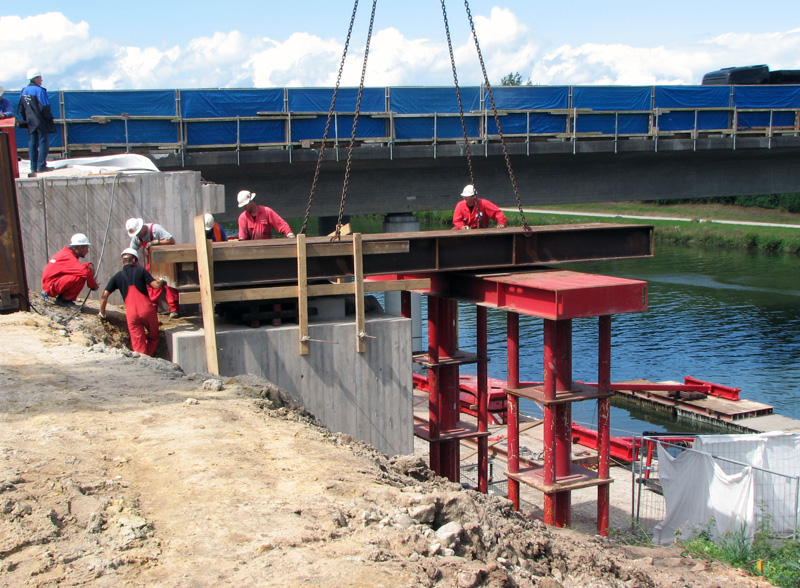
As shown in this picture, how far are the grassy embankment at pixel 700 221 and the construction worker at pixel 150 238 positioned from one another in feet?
113

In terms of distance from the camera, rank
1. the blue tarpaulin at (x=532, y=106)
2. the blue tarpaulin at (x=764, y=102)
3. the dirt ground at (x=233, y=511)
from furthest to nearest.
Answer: the blue tarpaulin at (x=764, y=102), the blue tarpaulin at (x=532, y=106), the dirt ground at (x=233, y=511)

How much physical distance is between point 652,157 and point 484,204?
16813 millimetres

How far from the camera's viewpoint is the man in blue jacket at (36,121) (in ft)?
46.5

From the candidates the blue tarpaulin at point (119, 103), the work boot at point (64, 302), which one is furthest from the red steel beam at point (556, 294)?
the blue tarpaulin at point (119, 103)

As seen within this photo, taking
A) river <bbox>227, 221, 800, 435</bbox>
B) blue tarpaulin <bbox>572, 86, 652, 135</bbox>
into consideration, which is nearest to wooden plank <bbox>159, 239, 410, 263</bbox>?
river <bbox>227, 221, 800, 435</bbox>

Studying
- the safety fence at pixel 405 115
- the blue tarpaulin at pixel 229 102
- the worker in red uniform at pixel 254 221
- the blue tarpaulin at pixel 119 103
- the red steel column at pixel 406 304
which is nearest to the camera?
the worker in red uniform at pixel 254 221

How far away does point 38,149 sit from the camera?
14.5 m

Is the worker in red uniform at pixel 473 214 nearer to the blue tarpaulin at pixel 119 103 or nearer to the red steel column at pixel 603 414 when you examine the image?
the red steel column at pixel 603 414

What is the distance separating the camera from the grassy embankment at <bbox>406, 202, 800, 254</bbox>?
4872 centimetres

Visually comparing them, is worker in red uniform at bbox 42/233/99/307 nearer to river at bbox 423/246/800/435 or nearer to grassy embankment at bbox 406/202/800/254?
river at bbox 423/246/800/435

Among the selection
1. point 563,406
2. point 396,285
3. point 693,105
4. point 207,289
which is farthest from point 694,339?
point 207,289

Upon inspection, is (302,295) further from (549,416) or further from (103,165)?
(103,165)

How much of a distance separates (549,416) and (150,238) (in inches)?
250

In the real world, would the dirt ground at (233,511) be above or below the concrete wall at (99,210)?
below
